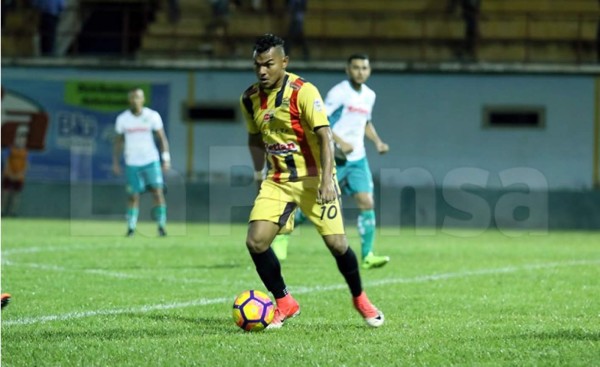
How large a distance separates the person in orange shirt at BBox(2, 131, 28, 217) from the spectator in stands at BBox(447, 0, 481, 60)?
9614 mm

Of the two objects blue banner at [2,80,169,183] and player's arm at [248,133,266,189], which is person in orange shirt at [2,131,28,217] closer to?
blue banner at [2,80,169,183]

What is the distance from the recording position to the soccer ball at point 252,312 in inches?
325

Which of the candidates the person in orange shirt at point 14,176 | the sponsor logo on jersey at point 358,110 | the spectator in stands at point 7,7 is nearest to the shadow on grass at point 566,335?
the sponsor logo on jersey at point 358,110

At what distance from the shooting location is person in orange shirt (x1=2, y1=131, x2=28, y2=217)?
86.0 feet

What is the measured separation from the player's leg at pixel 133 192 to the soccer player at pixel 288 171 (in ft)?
35.5

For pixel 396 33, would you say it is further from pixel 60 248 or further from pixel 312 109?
pixel 312 109

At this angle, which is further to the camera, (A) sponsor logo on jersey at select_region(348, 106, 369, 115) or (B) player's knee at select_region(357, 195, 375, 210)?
(A) sponsor logo on jersey at select_region(348, 106, 369, 115)

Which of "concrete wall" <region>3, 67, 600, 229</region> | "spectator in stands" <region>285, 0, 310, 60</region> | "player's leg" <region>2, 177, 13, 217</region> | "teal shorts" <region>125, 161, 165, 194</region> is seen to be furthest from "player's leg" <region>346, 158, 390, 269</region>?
"player's leg" <region>2, 177, 13, 217</region>

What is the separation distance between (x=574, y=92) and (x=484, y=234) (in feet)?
16.9

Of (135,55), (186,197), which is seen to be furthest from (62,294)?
(135,55)

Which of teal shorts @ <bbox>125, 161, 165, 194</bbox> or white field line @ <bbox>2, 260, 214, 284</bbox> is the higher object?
teal shorts @ <bbox>125, 161, 165, 194</bbox>

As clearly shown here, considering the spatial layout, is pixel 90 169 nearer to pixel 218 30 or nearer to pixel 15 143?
pixel 15 143

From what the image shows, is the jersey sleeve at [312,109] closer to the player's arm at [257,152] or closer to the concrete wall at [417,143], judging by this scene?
the player's arm at [257,152]

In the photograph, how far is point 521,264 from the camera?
Result: 14.7 m
